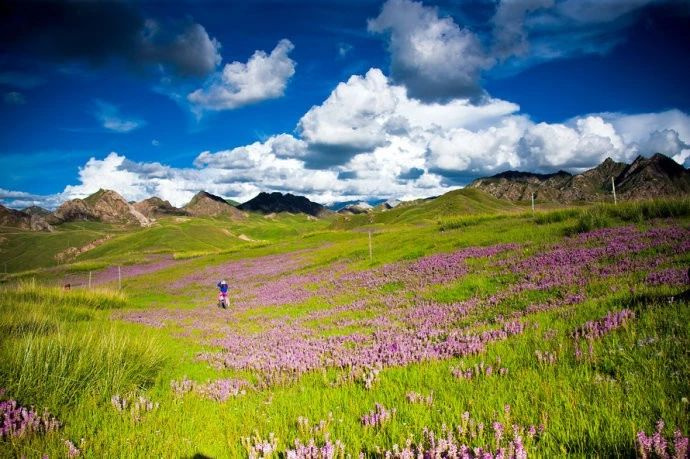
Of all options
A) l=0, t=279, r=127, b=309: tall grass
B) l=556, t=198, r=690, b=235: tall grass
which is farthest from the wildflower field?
l=0, t=279, r=127, b=309: tall grass

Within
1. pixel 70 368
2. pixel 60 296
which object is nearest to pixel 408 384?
pixel 70 368

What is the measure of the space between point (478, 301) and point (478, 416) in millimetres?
8536

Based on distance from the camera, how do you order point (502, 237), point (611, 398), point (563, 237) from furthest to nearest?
1. point (502, 237)
2. point (563, 237)
3. point (611, 398)

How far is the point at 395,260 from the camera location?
2773 cm

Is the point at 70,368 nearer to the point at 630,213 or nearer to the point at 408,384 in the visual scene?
the point at 408,384

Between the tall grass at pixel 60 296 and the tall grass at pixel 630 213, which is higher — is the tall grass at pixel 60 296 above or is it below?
below

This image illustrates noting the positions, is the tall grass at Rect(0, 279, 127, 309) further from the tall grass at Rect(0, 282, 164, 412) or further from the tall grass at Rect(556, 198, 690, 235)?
the tall grass at Rect(556, 198, 690, 235)

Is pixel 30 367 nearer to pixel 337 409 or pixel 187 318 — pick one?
pixel 337 409

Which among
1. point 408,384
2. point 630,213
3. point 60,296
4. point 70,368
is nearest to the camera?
point 408,384

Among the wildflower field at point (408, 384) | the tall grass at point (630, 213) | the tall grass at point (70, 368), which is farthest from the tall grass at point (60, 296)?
the tall grass at point (630, 213)

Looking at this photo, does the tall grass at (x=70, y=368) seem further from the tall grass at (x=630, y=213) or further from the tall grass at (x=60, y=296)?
the tall grass at (x=630, y=213)

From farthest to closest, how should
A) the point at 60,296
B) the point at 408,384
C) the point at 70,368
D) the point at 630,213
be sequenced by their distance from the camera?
1. the point at 630,213
2. the point at 60,296
3. the point at 70,368
4. the point at 408,384

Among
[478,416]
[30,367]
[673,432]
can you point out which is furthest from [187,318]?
[673,432]

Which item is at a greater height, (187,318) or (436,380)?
(436,380)
